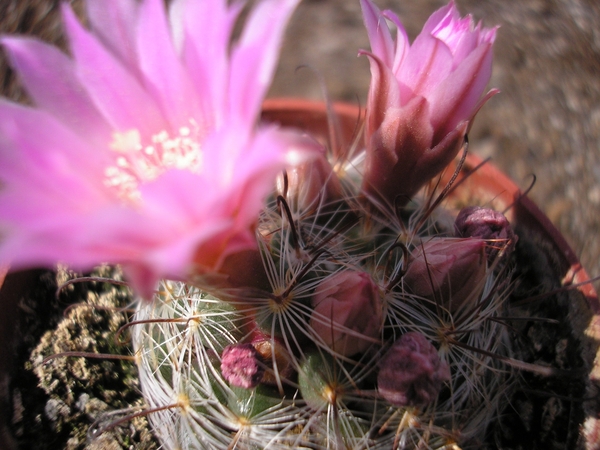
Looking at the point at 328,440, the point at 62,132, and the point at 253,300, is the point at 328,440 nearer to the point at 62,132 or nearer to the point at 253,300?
the point at 253,300

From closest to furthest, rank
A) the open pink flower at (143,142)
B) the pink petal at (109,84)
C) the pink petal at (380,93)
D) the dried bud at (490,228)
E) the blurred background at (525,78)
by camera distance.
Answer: the open pink flower at (143,142)
the pink petal at (109,84)
the pink petal at (380,93)
the dried bud at (490,228)
the blurred background at (525,78)

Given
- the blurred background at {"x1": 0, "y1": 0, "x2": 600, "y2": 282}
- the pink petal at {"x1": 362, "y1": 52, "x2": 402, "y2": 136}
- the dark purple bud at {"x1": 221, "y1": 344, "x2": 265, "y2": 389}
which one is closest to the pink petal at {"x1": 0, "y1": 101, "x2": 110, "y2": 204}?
the dark purple bud at {"x1": 221, "y1": 344, "x2": 265, "y2": 389}

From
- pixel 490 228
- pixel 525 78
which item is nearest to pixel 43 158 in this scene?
pixel 490 228

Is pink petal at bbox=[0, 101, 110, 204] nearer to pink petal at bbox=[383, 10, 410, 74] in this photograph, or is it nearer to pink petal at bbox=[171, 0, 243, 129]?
pink petal at bbox=[171, 0, 243, 129]

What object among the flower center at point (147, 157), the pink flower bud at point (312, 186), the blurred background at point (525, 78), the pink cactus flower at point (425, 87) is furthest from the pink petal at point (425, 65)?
the blurred background at point (525, 78)

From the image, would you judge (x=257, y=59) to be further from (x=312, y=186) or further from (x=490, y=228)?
(x=490, y=228)

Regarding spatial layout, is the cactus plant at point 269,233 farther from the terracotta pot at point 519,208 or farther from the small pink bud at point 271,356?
the terracotta pot at point 519,208

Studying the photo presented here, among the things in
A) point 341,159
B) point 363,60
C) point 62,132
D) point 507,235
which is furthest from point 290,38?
point 62,132
